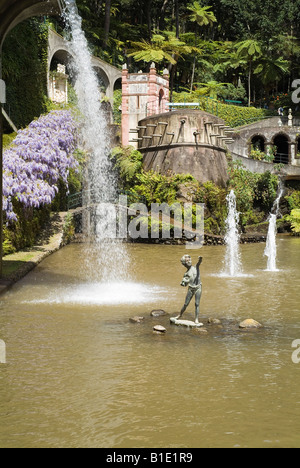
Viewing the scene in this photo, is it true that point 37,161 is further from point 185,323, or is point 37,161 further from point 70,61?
point 70,61

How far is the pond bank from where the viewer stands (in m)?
17.3

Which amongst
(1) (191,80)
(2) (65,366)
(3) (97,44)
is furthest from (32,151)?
(1) (191,80)

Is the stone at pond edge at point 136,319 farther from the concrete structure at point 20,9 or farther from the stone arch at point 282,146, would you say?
the stone arch at point 282,146

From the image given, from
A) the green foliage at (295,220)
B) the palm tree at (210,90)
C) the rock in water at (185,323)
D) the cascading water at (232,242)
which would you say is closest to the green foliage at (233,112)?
the palm tree at (210,90)

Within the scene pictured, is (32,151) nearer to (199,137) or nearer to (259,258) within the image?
(259,258)

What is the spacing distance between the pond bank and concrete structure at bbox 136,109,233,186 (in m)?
7.51

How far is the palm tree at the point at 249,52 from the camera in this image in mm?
55688

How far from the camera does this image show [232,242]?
31219mm

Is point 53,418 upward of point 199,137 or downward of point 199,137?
downward

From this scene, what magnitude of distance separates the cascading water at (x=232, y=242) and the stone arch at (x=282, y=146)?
63.8 ft

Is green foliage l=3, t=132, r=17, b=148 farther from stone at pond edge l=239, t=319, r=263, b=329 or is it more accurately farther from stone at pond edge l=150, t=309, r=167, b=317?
stone at pond edge l=239, t=319, r=263, b=329

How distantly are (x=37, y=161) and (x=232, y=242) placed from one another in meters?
11.5

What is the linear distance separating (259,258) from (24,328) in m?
14.9
